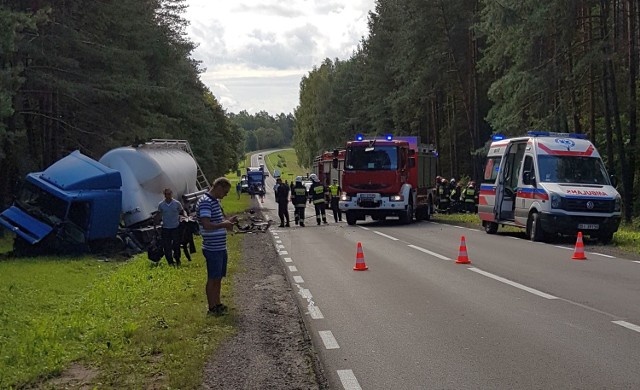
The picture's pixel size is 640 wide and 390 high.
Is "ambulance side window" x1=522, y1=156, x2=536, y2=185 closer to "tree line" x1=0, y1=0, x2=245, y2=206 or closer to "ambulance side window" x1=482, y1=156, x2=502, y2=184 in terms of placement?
"ambulance side window" x1=482, y1=156, x2=502, y2=184

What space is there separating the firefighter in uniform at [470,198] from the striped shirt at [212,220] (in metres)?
27.0

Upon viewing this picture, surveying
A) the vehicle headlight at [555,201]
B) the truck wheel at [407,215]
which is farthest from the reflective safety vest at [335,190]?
the vehicle headlight at [555,201]

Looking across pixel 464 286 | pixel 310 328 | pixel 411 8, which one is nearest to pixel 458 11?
pixel 411 8

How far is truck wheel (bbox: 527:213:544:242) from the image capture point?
20.5 meters

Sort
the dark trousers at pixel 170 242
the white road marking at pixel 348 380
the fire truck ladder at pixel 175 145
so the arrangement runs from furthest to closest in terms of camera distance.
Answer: the fire truck ladder at pixel 175 145 < the dark trousers at pixel 170 242 < the white road marking at pixel 348 380

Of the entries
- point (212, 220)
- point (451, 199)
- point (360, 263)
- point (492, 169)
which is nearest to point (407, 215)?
point (492, 169)

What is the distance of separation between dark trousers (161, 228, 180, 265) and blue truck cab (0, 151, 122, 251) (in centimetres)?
453

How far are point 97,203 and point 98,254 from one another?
1.61m

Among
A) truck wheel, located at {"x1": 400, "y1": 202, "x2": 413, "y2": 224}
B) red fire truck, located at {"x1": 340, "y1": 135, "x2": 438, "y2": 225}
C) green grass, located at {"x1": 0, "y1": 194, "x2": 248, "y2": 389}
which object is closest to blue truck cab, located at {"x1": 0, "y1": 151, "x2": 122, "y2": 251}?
green grass, located at {"x1": 0, "y1": 194, "x2": 248, "y2": 389}

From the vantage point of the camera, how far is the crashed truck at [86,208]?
66.9 feet

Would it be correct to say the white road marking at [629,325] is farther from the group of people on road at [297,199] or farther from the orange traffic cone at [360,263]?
the group of people on road at [297,199]

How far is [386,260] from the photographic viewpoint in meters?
16.8

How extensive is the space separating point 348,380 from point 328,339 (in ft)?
5.89

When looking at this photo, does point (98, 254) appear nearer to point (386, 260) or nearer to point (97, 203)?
point (97, 203)
